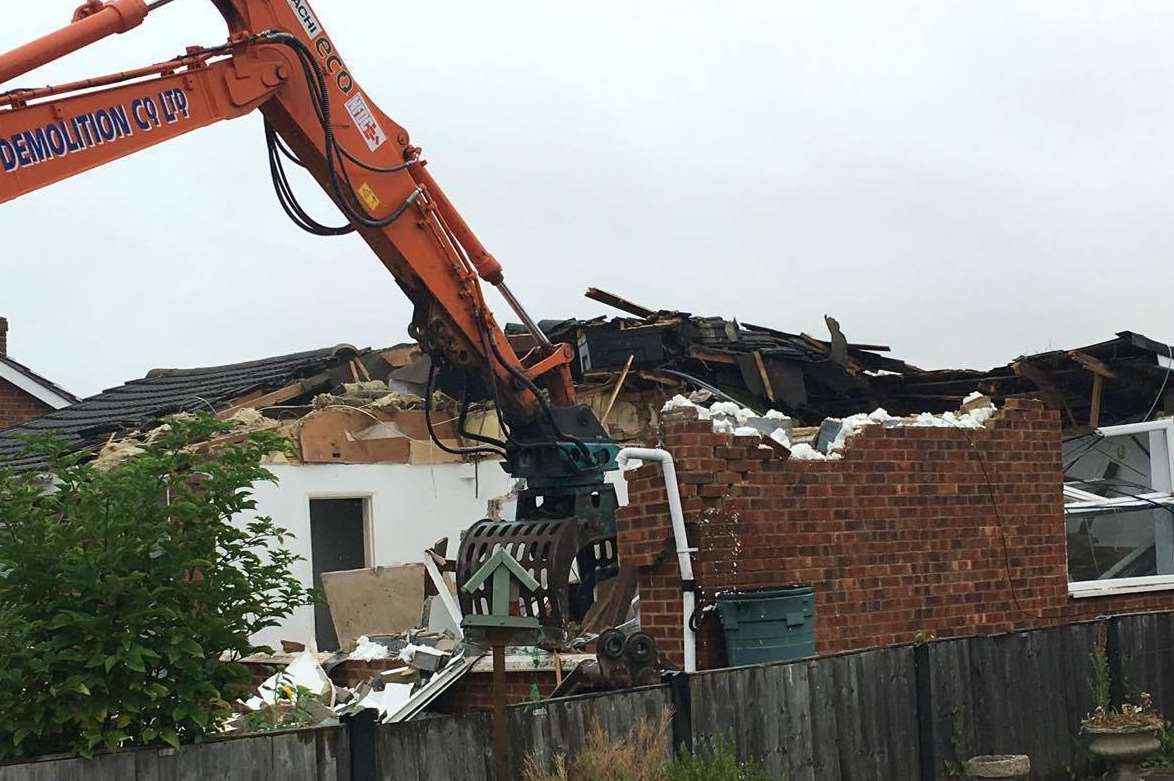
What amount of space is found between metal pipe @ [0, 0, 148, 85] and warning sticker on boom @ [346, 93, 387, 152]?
2.21m

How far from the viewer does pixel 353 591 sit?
1461cm

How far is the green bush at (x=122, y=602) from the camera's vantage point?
20.2ft

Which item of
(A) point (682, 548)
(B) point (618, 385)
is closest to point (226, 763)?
(A) point (682, 548)

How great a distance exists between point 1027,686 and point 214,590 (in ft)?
21.5

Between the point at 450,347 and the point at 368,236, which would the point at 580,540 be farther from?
the point at 368,236

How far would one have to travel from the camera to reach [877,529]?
10992 millimetres

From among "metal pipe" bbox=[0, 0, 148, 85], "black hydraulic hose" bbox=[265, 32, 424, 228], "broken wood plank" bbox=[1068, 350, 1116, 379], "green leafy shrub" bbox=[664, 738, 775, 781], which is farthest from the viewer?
"broken wood plank" bbox=[1068, 350, 1116, 379]

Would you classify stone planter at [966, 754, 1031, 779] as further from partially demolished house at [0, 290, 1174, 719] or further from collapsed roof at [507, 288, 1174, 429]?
collapsed roof at [507, 288, 1174, 429]

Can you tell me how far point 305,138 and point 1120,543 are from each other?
866cm

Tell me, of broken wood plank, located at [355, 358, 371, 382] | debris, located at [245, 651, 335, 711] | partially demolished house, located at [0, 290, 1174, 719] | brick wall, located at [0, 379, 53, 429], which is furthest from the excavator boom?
brick wall, located at [0, 379, 53, 429]

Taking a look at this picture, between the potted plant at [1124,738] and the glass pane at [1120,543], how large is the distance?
12.4 ft

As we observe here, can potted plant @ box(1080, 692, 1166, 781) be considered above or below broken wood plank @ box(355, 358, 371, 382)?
below

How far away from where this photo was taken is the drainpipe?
9.84 metres

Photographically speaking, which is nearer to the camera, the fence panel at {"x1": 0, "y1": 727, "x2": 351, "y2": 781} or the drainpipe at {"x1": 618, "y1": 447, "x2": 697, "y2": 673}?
the fence panel at {"x1": 0, "y1": 727, "x2": 351, "y2": 781}
